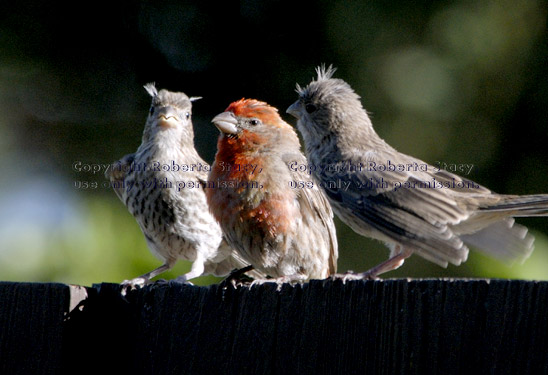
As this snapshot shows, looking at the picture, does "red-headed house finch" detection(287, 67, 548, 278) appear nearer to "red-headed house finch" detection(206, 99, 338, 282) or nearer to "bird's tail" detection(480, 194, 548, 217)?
"bird's tail" detection(480, 194, 548, 217)

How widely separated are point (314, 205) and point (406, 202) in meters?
0.65

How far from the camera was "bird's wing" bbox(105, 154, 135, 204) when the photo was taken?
5910mm

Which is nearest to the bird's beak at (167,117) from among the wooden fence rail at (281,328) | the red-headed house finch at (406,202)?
the red-headed house finch at (406,202)

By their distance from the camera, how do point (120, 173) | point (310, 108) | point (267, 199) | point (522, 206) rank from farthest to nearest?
point (120, 173) < point (310, 108) < point (267, 199) < point (522, 206)

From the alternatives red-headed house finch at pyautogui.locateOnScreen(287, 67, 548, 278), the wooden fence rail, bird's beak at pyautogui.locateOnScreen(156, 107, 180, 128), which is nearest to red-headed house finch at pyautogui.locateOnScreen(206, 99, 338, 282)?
red-headed house finch at pyautogui.locateOnScreen(287, 67, 548, 278)

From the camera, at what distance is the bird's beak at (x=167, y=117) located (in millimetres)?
5805

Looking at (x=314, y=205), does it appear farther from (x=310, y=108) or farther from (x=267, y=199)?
(x=310, y=108)

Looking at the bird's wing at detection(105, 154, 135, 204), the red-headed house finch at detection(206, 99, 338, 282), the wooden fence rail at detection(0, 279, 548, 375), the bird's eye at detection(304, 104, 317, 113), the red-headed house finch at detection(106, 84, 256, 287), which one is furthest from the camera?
the bird's wing at detection(105, 154, 135, 204)

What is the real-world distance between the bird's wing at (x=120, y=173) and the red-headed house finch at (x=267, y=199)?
4.07ft

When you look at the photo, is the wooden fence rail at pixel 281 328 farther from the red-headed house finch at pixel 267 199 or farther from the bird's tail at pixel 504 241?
the bird's tail at pixel 504 241

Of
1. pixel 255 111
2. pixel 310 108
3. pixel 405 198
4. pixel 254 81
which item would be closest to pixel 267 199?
pixel 255 111

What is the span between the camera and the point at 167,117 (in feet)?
19.2

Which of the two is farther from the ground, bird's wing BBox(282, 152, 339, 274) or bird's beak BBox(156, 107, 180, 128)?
bird's beak BBox(156, 107, 180, 128)

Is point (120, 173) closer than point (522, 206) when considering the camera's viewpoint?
No
